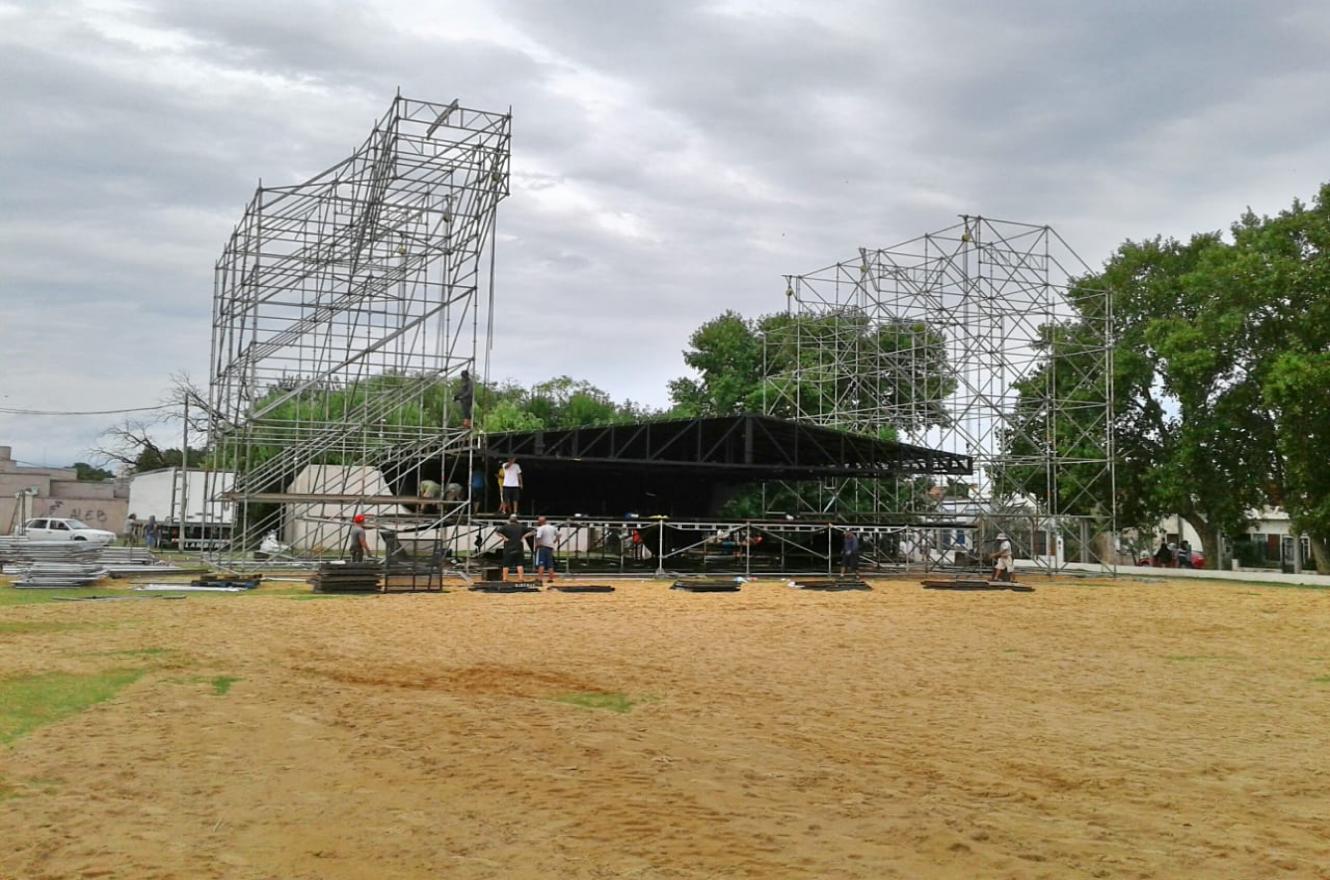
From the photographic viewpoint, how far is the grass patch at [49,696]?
804 centimetres

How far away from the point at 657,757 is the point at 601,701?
84.8 inches

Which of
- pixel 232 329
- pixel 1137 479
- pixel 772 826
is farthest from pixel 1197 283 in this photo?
pixel 772 826

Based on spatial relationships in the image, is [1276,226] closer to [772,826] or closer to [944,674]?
[944,674]

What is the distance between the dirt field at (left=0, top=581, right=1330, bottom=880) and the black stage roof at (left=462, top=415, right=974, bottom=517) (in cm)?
1351

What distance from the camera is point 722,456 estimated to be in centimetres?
3206

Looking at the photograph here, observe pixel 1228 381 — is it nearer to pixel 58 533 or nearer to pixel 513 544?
pixel 513 544

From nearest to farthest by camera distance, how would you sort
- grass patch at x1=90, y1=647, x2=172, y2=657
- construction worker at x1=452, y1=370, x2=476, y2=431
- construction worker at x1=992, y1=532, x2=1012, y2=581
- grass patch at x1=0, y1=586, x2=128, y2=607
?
grass patch at x1=90, y1=647, x2=172, y2=657, grass patch at x1=0, y1=586, x2=128, y2=607, construction worker at x1=452, y1=370, x2=476, y2=431, construction worker at x1=992, y1=532, x2=1012, y2=581

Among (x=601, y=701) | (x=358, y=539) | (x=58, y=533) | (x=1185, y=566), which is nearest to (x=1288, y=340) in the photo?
(x=1185, y=566)

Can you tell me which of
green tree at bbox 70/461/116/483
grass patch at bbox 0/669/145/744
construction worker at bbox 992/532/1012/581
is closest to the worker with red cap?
grass patch at bbox 0/669/145/744

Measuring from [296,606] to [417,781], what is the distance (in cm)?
A: 1229

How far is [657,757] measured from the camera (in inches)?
293

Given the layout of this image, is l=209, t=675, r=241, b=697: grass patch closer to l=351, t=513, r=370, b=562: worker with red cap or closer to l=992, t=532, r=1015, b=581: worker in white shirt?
l=351, t=513, r=370, b=562: worker with red cap

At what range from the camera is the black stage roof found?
2827 centimetres

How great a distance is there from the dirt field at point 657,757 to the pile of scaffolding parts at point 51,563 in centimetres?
692
